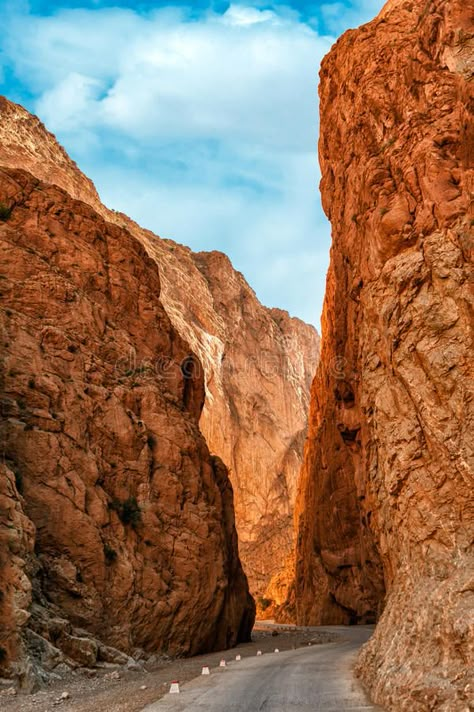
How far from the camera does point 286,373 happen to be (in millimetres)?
100375

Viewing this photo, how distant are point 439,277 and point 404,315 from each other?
1.54 m

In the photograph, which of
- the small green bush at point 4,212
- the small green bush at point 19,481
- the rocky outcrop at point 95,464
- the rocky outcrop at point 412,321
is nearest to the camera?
the rocky outcrop at point 412,321

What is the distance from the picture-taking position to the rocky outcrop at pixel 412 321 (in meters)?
11.6

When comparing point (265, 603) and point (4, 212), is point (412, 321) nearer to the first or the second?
point (4, 212)

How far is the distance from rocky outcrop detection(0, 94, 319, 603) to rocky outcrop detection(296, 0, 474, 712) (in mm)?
45401

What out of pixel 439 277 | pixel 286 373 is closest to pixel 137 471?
pixel 439 277

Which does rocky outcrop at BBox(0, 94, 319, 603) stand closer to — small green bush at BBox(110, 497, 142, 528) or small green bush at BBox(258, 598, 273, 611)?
small green bush at BBox(258, 598, 273, 611)

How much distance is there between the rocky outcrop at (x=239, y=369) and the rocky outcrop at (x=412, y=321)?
45.4 metres

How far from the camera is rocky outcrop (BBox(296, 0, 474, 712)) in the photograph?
38.1 feet

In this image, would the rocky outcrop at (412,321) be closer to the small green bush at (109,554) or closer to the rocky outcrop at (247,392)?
the small green bush at (109,554)

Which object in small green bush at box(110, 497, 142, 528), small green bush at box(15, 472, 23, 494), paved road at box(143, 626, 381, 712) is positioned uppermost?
small green bush at box(15, 472, 23, 494)

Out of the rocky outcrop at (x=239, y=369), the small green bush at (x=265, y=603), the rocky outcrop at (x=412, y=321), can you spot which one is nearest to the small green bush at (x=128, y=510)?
the rocky outcrop at (x=412, y=321)

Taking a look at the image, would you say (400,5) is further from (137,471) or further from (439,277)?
(137,471)

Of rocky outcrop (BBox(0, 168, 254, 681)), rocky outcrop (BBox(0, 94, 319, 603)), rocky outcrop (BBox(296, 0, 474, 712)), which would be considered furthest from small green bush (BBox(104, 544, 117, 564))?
rocky outcrop (BBox(0, 94, 319, 603))
